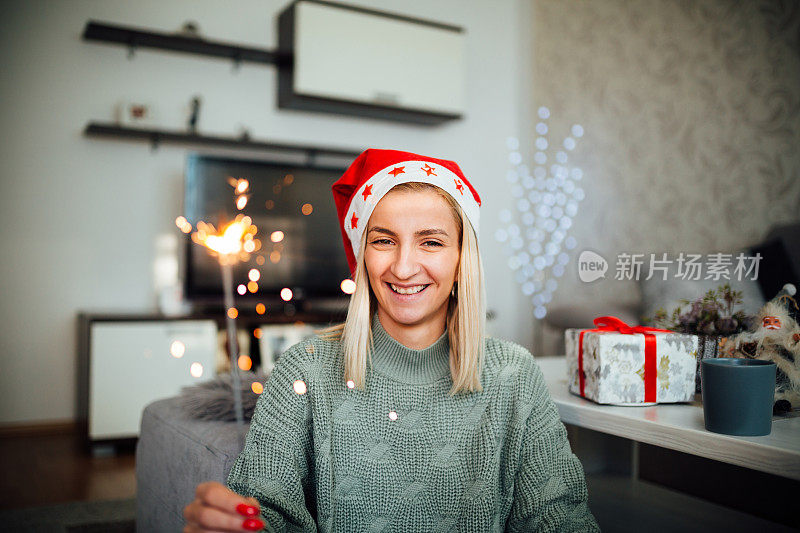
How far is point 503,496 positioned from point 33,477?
220 cm

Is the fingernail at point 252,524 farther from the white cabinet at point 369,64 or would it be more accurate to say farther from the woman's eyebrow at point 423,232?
the white cabinet at point 369,64

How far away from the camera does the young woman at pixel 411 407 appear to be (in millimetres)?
945

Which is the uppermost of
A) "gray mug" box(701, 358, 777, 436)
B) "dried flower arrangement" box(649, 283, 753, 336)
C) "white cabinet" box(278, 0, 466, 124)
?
"white cabinet" box(278, 0, 466, 124)

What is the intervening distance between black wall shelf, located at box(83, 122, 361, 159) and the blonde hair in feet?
8.27

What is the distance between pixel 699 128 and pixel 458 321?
1.25 meters

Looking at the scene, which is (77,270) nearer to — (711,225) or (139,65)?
(139,65)

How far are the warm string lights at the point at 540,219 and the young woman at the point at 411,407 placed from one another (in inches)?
111

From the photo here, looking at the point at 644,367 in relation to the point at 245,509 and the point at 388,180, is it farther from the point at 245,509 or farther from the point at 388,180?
the point at 245,509

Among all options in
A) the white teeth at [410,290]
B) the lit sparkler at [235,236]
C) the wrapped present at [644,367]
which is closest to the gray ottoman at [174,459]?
the white teeth at [410,290]

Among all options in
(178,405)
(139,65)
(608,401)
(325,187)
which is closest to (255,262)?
(325,187)

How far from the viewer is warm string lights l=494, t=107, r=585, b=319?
387cm

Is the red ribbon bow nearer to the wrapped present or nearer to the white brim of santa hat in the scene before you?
the wrapped present

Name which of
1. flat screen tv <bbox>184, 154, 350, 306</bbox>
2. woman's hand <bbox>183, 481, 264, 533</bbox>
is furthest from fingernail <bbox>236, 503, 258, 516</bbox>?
flat screen tv <bbox>184, 154, 350, 306</bbox>
